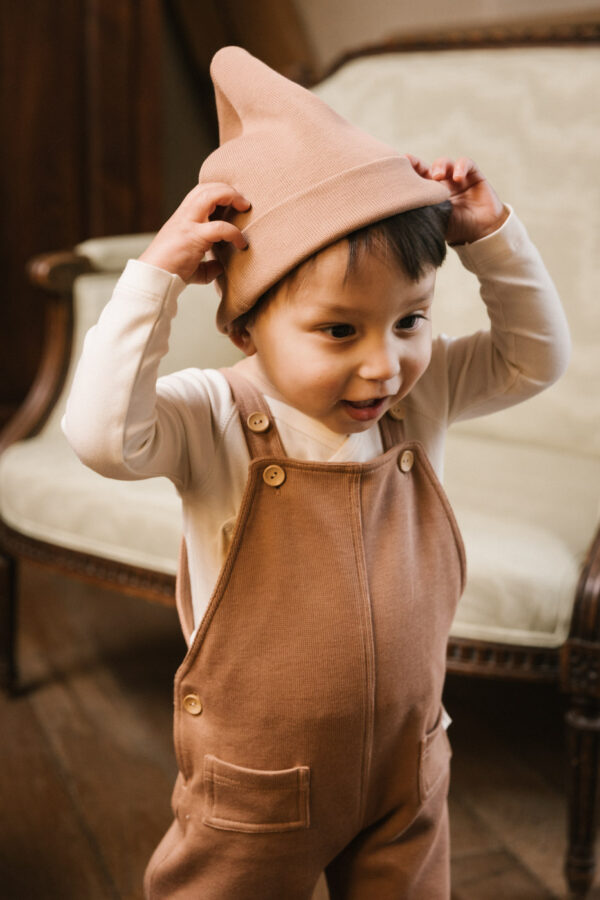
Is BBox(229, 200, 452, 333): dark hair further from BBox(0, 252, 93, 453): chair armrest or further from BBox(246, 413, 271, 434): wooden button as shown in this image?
BBox(0, 252, 93, 453): chair armrest

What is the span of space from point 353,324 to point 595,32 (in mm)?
1220

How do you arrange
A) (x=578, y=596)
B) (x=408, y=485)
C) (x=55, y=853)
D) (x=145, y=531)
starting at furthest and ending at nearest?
1. (x=145, y=531)
2. (x=55, y=853)
3. (x=578, y=596)
4. (x=408, y=485)

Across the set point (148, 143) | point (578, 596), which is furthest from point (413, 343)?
point (148, 143)

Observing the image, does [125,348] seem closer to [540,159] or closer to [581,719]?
[581,719]

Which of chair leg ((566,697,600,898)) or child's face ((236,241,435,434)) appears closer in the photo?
child's face ((236,241,435,434))

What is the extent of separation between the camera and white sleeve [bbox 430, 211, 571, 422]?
0.74 meters

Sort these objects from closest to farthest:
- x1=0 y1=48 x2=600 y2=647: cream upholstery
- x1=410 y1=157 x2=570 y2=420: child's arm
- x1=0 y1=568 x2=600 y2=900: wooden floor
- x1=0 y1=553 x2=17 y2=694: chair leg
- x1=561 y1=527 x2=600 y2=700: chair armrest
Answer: x1=410 y1=157 x2=570 y2=420: child's arm < x1=561 y1=527 x2=600 y2=700: chair armrest < x1=0 y1=568 x2=600 y2=900: wooden floor < x1=0 y1=48 x2=600 y2=647: cream upholstery < x1=0 y1=553 x2=17 y2=694: chair leg

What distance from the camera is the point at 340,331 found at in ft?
2.15

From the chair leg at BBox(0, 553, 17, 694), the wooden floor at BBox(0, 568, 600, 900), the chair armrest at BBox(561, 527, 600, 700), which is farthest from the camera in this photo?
the chair leg at BBox(0, 553, 17, 694)

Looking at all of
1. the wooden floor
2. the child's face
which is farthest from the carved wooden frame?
the child's face

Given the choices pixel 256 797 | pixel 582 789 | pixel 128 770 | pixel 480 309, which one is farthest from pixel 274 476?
pixel 480 309

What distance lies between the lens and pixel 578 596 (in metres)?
1.12

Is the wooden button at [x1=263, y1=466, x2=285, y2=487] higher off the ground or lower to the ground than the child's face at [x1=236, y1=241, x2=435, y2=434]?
lower

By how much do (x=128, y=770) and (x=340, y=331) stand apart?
3.25 feet
